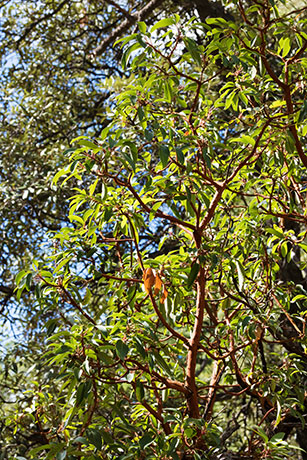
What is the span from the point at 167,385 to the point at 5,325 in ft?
8.51

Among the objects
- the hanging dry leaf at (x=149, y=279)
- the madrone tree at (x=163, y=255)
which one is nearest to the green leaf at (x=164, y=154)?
the madrone tree at (x=163, y=255)

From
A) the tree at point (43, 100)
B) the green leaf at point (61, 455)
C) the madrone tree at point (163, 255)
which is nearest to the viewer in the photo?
the green leaf at point (61, 455)

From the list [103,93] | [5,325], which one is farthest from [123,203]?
[103,93]

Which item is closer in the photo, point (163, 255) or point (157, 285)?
point (157, 285)

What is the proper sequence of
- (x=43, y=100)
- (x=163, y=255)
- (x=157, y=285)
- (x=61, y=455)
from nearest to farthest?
(x=61, y=455) < (x=157, y=285) < (x=163, y=255) < (x=43, y=100)

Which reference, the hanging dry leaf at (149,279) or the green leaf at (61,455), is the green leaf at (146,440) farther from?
the hanging dry leaf at (149,279)

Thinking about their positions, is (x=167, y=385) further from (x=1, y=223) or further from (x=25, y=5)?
(x=25, y=5)

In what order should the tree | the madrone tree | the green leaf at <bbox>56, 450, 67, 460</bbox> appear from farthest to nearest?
the tree < the madrone tree < the green leaf at <bbox>56, 450, 67, 460</bbox>

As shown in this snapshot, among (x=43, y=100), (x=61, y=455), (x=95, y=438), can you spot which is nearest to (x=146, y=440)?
(x=95, y=438)

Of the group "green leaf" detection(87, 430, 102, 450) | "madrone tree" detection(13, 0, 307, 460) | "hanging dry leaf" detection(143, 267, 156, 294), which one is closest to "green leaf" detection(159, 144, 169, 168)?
"madrone tree" detection(13, 0, 307, 460)

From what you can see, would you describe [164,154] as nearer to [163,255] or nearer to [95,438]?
[163,255]

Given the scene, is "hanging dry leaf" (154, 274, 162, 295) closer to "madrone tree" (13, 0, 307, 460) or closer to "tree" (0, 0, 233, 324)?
"madrone tree" (13, 0, 307, 460)

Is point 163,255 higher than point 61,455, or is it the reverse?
Answer: point 163,255

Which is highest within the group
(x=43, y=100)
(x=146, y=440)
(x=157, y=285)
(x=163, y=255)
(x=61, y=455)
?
(x=43, y=100)
